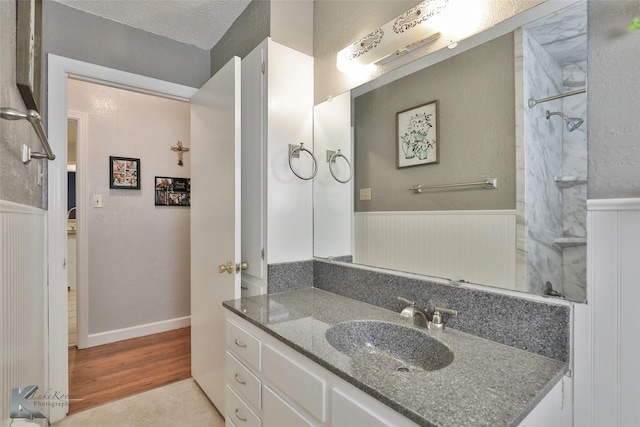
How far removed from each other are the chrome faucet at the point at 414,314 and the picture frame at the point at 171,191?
2.69 metres

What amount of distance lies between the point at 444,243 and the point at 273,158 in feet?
3.11

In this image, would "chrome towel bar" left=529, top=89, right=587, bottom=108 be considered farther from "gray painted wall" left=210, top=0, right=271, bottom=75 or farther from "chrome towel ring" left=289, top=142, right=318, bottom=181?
"gray painted wall" left=210, top=0, right=271, bottom=75

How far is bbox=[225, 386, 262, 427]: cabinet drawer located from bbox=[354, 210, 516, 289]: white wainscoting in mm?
812

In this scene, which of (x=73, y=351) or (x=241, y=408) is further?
(x=73, y=351)

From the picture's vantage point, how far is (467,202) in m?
1.18

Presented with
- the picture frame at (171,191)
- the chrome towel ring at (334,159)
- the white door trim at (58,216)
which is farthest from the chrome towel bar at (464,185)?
the picture frame at (171,191)

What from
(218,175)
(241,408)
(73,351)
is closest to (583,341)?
(241,408)

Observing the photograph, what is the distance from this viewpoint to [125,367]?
2430 millimetres

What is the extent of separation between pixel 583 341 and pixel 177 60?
8.69ft

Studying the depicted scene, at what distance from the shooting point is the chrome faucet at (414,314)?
1.16m

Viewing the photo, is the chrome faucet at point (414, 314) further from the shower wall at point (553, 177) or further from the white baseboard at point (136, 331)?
the white baseboard at point (136, 331)

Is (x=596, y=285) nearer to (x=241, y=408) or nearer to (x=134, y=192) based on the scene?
(x=241, y=408)

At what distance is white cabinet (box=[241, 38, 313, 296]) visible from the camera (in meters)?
1.65

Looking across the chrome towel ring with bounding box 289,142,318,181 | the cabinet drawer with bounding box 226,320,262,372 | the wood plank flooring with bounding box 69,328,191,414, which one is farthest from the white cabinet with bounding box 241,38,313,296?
the wood plank flooring with bounding box 69,328,191,414
